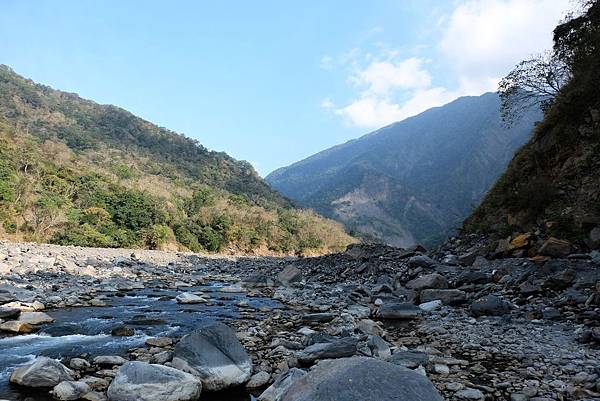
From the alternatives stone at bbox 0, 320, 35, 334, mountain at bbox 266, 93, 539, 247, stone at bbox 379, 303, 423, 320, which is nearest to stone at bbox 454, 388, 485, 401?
stone at bbox 379, 303, 423, 320

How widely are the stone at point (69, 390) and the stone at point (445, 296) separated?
852 centimetres

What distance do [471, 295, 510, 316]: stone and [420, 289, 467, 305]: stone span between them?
1.14 meters

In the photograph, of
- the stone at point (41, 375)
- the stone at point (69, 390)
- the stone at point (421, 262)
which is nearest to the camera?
the stone at point (69, 390)

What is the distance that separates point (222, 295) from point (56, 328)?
6.39 metres

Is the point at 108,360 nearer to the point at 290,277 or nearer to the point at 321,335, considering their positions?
the point at 321,335

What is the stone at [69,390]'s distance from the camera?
5.17 m

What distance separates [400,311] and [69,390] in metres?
7.33

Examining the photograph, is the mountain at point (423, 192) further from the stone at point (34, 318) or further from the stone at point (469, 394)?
the stone at point (469, 394)

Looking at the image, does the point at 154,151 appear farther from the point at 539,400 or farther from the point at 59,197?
the point at 539,400

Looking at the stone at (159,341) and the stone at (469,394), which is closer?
the stone at (469,394)

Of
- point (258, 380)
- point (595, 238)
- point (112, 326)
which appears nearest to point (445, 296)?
point (595, 238)

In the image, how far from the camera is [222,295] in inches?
571

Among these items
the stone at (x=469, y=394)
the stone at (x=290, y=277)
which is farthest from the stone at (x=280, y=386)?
the stone at (x=290, y=277)

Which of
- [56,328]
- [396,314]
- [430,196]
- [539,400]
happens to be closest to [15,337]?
[56,328]
